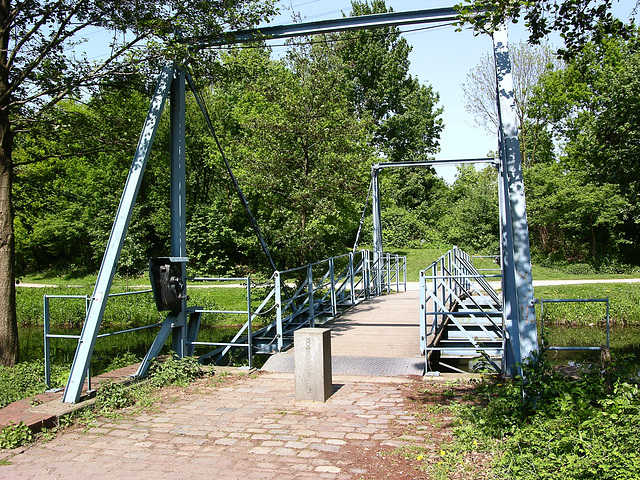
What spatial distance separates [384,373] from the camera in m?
7.36

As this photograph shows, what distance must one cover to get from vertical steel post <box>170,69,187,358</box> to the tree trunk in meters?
2.78

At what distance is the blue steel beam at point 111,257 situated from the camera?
5.89 meters

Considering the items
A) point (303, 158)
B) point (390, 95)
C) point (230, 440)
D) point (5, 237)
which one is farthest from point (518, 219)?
point (390, 95)

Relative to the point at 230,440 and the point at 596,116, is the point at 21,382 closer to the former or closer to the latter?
the point at 230,440

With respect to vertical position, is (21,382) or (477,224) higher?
(477,224)

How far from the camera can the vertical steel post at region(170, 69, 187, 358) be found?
7.68 metres

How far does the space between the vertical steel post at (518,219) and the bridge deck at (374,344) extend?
6.97 ft

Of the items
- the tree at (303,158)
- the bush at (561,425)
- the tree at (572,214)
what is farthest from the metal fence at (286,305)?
the tree at (572,214)

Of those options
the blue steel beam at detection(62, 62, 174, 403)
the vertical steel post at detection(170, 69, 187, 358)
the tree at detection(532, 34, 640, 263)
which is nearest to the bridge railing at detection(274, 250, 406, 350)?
the vertical steel post at detection(170, 69, 187, 358)

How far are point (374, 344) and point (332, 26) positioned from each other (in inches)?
196

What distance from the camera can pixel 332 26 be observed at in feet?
26.1

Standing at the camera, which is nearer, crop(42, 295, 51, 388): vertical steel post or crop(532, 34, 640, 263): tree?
crop(42, 295, 51, 388): vertical steel post

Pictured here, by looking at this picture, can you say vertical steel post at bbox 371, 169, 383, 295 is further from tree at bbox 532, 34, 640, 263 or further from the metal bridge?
tree at bbox 532, 34, 640, 263

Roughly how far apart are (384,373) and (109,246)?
3.86m
